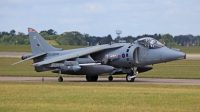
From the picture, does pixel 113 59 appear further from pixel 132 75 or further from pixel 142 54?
pixel 142 54

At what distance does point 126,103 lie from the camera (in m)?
18.0

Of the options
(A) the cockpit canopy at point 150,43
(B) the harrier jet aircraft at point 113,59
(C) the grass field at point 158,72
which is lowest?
(C) the grass field at point 158,72

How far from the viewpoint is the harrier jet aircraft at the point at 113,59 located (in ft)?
99.8

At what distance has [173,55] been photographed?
29781mm

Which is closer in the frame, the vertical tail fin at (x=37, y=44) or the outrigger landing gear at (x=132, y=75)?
the outrigger landing gear at (x=132, y=75)

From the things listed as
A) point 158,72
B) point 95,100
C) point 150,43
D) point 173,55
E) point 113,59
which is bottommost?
point 158,72

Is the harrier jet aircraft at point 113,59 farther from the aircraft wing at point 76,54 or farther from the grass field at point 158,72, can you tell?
the grass field at point 158,72

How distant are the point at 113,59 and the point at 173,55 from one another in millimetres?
3643

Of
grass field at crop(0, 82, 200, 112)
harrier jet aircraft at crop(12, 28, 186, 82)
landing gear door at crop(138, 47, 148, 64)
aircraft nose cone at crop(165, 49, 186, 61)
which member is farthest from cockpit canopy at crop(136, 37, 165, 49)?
grass field at crop(0, 82, 200, 112)

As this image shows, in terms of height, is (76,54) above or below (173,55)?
above

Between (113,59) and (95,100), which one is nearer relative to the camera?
(95,100)

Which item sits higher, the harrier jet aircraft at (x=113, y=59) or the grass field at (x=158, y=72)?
the harrier jet aircraft at (x=113, y=59)

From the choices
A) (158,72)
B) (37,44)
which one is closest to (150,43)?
(37,44)

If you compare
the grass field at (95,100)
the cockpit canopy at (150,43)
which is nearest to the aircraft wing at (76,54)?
the cockpit canopy at (150,43)
